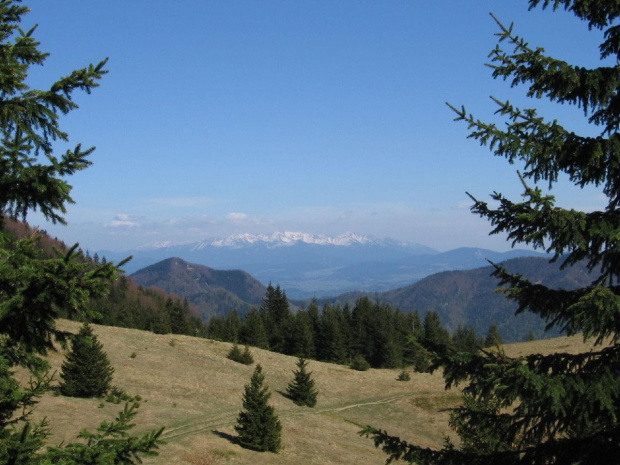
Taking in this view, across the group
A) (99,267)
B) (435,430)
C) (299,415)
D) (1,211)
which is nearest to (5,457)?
(99,267)

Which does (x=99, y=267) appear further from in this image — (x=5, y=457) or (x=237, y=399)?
(x=237, y=399)

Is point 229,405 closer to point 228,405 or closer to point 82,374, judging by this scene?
point 228,405

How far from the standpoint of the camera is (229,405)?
135 feet

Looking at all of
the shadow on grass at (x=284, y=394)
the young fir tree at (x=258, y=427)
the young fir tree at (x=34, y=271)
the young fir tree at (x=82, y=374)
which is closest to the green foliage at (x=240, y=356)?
the shadow on grass at (x=284, y=394)

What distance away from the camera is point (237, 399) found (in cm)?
4325

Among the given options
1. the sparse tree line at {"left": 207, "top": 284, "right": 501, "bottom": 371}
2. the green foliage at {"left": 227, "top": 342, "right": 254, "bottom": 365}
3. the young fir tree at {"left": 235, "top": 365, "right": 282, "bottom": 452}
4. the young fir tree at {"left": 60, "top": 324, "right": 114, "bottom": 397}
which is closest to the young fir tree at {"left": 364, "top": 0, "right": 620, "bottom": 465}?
the young fir tree at {"left": 235, "top": 365, "right": 282, "bottom": 452}

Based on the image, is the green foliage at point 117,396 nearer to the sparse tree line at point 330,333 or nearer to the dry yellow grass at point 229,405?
the dry yellow grass at point 229,405

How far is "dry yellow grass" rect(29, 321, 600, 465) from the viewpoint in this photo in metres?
28.6

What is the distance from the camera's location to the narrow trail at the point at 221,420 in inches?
1186

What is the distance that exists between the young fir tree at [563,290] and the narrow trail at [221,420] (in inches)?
1002

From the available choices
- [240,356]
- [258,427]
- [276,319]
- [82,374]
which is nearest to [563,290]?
[258,427]

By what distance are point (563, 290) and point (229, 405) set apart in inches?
1499

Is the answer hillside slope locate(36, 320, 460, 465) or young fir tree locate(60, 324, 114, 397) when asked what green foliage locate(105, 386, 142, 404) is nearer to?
hillside slope locate(36, 320, 460, 465)

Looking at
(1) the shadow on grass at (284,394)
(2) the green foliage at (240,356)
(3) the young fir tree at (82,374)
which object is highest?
(3) the young fir tree at (82,374)
